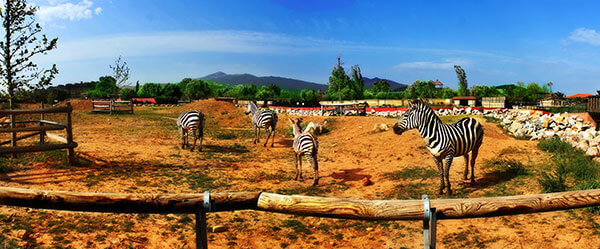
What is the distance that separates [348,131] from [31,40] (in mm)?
15205

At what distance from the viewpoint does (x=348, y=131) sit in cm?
2081

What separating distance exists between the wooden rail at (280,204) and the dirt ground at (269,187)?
2.83m

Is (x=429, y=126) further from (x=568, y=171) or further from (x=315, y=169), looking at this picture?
(x=568, y=171)

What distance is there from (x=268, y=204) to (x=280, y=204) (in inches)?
4.8

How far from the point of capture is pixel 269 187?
10.3m

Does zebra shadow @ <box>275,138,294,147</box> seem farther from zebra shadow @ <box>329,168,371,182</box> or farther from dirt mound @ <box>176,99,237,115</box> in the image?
dirt mound @ <box>176,99,237,115</box>

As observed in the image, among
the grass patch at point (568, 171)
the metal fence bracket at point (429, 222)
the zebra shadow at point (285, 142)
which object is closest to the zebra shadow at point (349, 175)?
the grass patch at point (568, 171)

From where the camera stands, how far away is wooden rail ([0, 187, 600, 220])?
3312mm

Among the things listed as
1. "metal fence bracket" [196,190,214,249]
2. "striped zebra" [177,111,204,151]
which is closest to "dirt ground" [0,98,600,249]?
"striped zebra" [177,111,204,151]

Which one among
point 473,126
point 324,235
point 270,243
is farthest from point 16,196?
point 473,126

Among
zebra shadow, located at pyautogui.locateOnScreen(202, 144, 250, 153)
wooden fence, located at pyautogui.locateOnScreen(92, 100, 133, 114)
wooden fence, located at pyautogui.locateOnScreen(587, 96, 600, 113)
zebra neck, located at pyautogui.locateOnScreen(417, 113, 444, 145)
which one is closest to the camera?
zebra neck, located at pyautogui.locateOnScreen(417, 113, 444, 145)

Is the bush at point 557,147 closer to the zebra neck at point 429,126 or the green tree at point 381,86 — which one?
the zebra neck at point 429,126

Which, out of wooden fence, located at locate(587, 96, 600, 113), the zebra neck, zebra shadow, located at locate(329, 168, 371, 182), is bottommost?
zebra shadow, located at locate(329, 168, 371, 182)

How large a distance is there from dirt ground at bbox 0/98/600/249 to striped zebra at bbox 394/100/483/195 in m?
0.97
